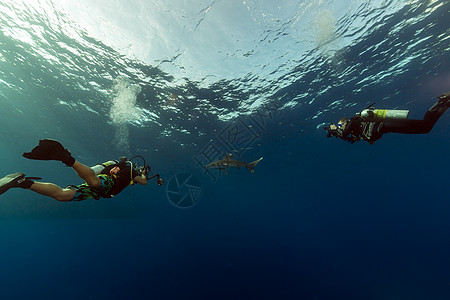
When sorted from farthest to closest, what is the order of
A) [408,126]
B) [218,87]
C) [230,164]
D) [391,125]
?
[218,87] < [230,164] < [391,125] < [408,126]

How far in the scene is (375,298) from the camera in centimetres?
2953

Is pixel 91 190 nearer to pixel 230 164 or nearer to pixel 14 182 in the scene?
pixel 14 182

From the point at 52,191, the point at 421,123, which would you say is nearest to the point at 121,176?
the point at 52,191

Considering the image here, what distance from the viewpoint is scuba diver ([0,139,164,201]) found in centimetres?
319

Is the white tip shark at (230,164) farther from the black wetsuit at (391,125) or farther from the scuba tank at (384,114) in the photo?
the scuba tank at (384,114)

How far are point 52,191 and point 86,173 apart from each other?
645mm

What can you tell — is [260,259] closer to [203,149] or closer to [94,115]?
[203,149]

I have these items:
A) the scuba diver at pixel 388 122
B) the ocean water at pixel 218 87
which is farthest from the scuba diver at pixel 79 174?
the ocean water at pixel 218 87

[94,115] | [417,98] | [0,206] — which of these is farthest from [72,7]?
[0,206]

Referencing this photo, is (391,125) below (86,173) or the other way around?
below

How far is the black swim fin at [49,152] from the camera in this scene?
10.2 ft

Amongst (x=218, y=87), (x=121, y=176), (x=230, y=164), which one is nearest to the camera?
(x=121, y=176)

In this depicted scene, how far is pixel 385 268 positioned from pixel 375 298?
21.2m

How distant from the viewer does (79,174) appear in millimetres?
3590
